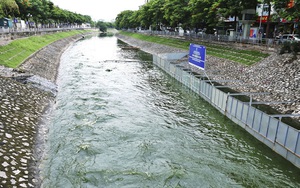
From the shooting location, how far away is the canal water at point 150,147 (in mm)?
16281

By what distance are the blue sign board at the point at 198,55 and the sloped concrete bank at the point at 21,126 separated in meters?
20.6

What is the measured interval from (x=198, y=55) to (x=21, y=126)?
996 inches

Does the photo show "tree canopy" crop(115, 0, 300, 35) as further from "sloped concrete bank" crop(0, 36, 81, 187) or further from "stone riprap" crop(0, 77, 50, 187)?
"stone riprap" crop(0, 77, 50, 187)

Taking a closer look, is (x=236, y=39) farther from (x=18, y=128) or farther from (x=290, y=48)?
(x=18, y=128)

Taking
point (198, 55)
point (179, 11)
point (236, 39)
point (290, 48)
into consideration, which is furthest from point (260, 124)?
point (179, 11)

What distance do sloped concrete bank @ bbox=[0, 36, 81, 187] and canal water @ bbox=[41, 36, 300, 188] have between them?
1.06 meters

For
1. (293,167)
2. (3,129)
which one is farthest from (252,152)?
(3,129)

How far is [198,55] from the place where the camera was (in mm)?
36094

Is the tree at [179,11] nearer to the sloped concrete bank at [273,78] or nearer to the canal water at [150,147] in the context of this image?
the sloped concrete bank at [273,78]

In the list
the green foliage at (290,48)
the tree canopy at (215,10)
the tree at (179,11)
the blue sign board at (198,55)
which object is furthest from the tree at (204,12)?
the green foliage at (290,48)

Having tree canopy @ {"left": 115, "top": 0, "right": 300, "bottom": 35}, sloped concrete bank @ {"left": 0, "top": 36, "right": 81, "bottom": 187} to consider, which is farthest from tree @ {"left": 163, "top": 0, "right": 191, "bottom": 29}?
sloped concrete bank @ {"left": 0, "top": 36, "right": 81, "bottom": 187}

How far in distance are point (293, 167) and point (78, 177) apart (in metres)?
15.0

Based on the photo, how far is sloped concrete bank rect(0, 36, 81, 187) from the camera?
1442cm

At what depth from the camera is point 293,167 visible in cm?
1753
